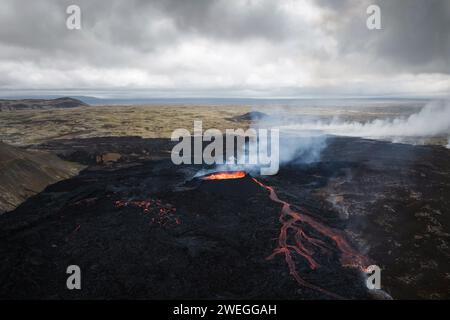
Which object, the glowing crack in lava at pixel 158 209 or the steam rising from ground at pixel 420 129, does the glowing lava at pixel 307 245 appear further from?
the steam rising from ground at pixel 420 129

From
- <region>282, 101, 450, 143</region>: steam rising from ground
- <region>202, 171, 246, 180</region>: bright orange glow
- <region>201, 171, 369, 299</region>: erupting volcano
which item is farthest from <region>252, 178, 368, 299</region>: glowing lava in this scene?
<region>282, 101, 450, 143</region>: steam rising from ground

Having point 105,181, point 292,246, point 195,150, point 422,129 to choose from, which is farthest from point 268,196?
point 422,129

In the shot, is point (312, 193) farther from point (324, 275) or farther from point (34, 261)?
point (34, 261)

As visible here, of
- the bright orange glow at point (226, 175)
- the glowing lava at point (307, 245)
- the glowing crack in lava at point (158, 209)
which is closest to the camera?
the glowing lava at point (307, 245)

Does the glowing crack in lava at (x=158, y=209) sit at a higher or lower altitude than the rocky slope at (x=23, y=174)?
lower

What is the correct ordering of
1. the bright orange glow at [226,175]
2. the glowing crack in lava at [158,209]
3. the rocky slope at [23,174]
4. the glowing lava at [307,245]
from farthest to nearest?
the bright orange glow at [226,175]
the rocky slope at [23,174]
the glowing crack in lava at [158,209]
the glowing lava at [307,245]

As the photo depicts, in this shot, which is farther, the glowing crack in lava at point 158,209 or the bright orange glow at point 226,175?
the bright orange glow at point 226,175

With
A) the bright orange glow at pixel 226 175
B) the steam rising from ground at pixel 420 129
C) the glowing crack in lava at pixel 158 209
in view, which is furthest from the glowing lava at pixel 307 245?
the steam rising from ground at pixel 420 129

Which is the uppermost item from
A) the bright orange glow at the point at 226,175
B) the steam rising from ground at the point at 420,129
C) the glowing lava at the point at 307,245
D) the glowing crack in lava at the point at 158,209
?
the steam rising from ground at the point at 420,129

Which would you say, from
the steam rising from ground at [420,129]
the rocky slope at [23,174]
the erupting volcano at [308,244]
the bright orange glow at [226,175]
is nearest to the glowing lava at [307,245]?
the erupting volcano at [308,244]
